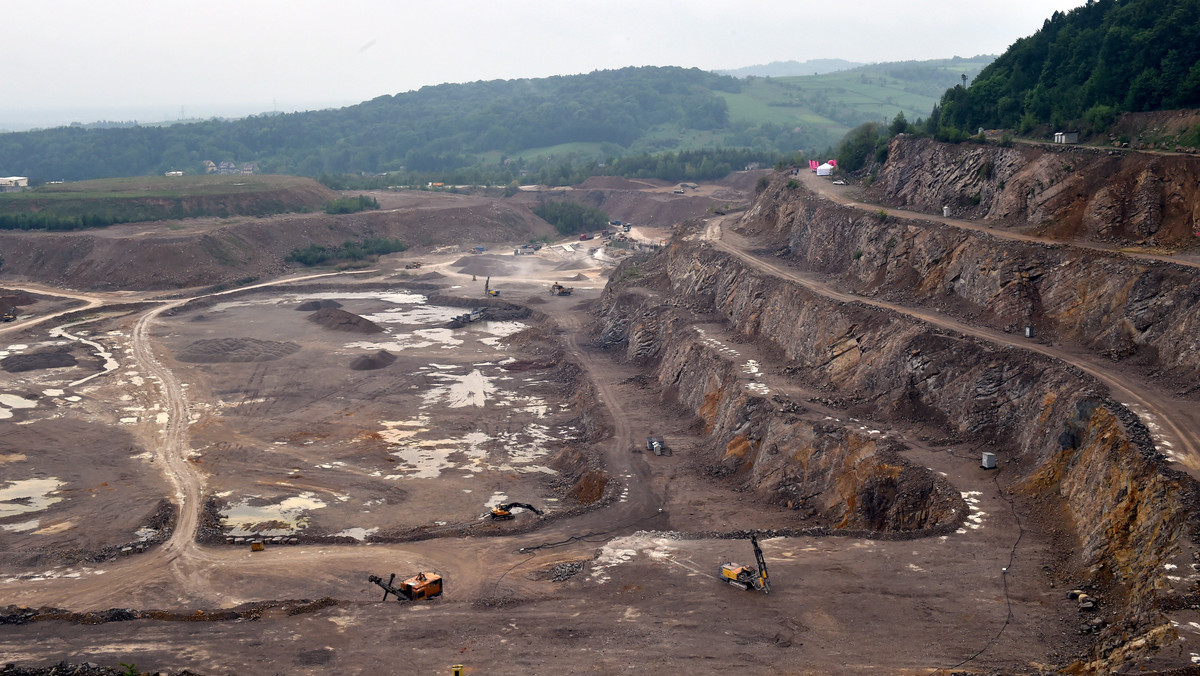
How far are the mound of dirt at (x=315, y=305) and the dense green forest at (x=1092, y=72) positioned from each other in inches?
2160

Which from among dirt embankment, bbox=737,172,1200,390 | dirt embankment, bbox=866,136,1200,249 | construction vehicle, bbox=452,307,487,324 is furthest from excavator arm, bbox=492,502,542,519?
construction vehicle, bbox=452,307,487,324

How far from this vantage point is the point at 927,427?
116 feet

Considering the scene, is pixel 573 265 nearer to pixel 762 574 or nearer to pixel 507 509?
pixel 507 509

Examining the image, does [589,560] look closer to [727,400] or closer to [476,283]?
[727,400]

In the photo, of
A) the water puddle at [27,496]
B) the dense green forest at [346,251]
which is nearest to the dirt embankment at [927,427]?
the water puddle at [27,496]

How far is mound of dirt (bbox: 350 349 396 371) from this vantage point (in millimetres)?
61312

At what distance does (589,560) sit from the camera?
29734mm

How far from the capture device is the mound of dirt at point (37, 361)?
196ft

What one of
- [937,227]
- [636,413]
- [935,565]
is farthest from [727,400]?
[935,565]

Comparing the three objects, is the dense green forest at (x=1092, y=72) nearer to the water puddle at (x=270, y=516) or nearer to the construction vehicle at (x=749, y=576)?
the construction vehicle at (x=749, y=576)

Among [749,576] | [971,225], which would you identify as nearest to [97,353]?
[749,576]

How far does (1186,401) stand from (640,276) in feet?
154

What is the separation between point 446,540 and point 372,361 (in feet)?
102

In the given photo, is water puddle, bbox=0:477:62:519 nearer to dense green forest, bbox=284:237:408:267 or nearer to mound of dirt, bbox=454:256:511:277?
mound of dirt, bbox=454:256:511:277
